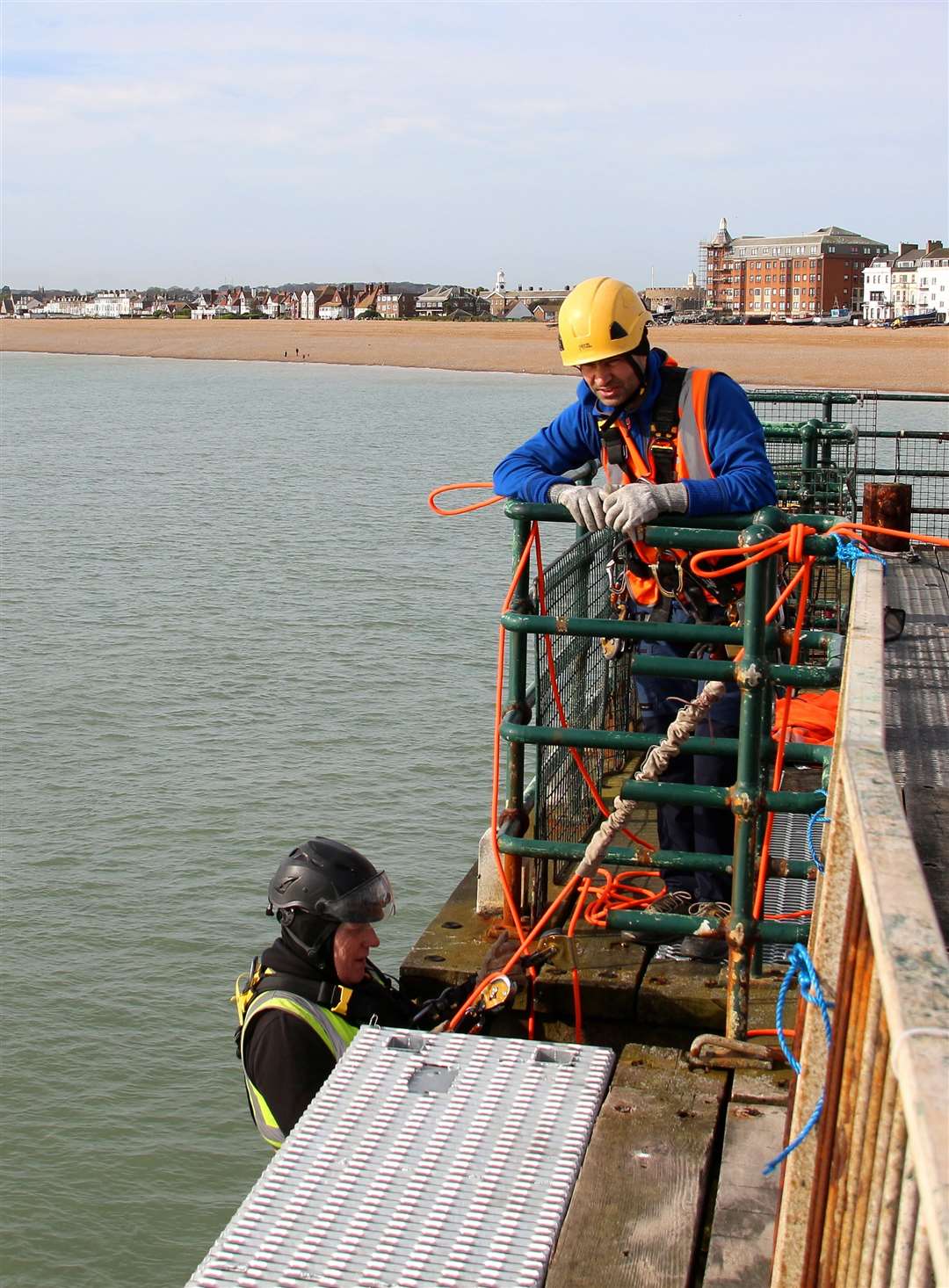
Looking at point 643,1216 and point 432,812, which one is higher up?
point 643,1216

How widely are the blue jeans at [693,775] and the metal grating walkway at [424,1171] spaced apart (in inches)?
42.9

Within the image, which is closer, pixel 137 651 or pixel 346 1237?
pixel 346 1237

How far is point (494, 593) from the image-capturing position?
632 inches

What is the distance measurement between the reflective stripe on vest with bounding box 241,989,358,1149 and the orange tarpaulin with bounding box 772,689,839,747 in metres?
2.78

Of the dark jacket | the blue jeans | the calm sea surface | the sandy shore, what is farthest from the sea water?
the sandy shore

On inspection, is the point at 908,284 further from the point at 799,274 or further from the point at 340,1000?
the point at 340,1000

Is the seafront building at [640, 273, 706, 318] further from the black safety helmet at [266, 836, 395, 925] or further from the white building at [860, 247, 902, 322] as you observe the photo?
the black safety helmet at [266, 836, 395, 925]

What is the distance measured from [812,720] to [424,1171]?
3693 mm

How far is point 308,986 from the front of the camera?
3.73 metres

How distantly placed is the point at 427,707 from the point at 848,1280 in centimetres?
951

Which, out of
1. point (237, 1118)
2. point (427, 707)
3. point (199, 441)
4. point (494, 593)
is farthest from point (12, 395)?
point (237, 1118)

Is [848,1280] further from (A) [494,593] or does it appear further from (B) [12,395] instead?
(B) [12,395]

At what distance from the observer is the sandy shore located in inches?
2334

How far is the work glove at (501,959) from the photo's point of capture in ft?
13.4
